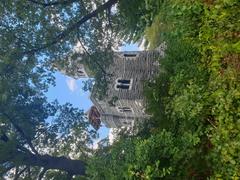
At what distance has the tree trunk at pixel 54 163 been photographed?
22.9 meters

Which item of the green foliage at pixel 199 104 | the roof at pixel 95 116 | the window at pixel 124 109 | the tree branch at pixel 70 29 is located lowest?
the green foliage at pixel 199 104

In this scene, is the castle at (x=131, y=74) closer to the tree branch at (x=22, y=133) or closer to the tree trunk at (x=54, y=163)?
the tree trunk at (x=54, y=163)

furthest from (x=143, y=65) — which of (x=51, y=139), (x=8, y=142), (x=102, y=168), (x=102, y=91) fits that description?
(x=102, y=168)

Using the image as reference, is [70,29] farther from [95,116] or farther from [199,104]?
[95,116]

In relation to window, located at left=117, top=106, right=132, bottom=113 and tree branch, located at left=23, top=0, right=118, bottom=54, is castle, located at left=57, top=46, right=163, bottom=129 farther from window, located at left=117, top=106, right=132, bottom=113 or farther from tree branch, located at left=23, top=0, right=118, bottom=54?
tree branch, located at left=23, top=0, right=118, bottom=54

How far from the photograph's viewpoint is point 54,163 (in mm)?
23078

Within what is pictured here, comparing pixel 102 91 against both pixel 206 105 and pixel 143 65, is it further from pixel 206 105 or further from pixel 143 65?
pixel 206 105

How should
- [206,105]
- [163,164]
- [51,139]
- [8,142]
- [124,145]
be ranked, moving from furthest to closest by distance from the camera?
1. [51,139]
2. [8,142]
3. [124,145]
4. [163,164]
5. [206,105]

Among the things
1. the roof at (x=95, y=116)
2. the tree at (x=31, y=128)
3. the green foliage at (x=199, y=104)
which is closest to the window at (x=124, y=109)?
the roof at (x=95, y=116)

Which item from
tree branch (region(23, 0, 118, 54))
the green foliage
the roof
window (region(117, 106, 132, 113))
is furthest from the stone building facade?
the green foliage

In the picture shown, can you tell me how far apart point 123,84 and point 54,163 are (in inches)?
735

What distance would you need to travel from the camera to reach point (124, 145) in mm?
13203

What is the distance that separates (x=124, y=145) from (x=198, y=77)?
3.84m

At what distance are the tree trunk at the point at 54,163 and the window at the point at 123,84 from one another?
697 inches
